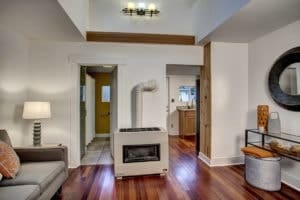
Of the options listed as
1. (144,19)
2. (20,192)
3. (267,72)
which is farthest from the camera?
(144,19)

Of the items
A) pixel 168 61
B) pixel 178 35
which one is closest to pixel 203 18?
pixel 178 35

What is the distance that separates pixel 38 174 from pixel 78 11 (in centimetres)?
246

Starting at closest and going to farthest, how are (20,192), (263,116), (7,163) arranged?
(20,192) < (7,163) < (263,116)

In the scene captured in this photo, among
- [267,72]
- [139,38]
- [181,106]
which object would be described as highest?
[139,38]

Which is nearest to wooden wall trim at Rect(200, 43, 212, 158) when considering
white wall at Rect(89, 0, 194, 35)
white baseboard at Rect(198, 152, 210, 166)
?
white baseboard at Rect(198, 152, 210, 166)

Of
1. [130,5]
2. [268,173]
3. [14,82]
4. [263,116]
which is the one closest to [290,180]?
[268,173]

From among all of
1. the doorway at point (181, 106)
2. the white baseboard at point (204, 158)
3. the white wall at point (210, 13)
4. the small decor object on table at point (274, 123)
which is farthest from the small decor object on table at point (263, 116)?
the doorway at point (181, 106)

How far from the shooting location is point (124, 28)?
3994mm

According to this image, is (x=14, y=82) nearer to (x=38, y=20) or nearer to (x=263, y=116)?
(x=38, y=20)

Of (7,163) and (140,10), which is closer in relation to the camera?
(7,163)

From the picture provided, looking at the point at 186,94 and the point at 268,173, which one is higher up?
the point at 186,94

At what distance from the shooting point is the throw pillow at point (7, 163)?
194 centimetres

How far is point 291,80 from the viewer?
2.96 metres

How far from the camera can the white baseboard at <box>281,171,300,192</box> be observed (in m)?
2.83
